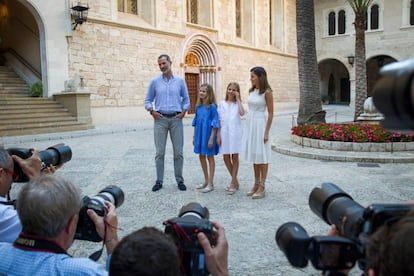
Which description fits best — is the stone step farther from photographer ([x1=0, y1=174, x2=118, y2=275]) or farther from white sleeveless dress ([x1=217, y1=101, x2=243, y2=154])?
photographer ([x1=0, y1=174, x2=118, y2=275])

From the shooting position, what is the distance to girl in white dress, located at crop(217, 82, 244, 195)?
204 inches

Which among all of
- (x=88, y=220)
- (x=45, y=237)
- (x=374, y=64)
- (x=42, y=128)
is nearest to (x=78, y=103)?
(x=42, y=128)

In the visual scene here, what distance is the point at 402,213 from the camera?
1.21m

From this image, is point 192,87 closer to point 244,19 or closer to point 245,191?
point 244,19

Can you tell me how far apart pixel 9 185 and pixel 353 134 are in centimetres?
709

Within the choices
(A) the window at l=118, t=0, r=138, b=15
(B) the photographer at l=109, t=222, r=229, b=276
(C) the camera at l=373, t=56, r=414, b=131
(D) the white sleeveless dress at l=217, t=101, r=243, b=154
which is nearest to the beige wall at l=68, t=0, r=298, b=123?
(A) the window at l=118, t=0, r=138, b=15

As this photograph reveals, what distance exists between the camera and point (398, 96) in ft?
2.90

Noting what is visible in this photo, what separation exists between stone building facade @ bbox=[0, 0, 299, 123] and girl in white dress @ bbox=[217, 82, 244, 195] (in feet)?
31.6

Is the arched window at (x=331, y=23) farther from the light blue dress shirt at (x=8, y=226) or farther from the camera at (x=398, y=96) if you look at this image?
the camera at (x=398, y=96)

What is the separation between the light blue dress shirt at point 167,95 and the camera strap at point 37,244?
383cm

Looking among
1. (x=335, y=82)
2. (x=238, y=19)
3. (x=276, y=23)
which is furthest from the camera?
(x=335, y=82)

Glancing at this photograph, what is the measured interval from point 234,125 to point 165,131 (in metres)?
0.91

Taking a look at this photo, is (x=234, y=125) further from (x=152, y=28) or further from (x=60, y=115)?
(x=152, y=28)

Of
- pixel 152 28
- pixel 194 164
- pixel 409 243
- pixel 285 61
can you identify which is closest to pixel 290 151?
pixel 194 164
